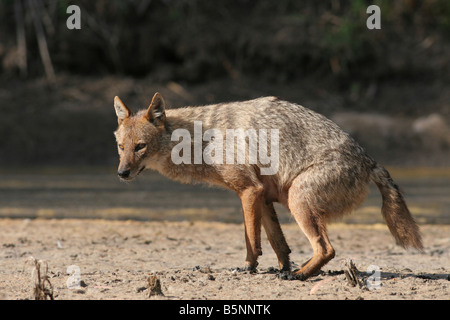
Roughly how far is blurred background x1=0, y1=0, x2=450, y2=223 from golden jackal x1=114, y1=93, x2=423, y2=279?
13482 mm

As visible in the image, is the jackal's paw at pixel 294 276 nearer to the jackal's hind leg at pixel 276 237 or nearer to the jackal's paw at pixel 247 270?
the jackal's paw at pixel 247 270

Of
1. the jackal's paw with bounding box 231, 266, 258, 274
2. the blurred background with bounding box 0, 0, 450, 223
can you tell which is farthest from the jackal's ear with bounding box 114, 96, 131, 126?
the blurred background with bounding box 0, 0, 450, 223

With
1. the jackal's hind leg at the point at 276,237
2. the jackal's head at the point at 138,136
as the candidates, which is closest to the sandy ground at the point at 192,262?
the jackal's hind leg at the point at 276,237

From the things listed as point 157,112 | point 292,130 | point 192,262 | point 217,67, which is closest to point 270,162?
point 292,130

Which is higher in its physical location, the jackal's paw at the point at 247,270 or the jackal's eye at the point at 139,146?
the jackal's eye at the point at 139,146

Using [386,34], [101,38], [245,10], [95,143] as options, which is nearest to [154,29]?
[101,38]

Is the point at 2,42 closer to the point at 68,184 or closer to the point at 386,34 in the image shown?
the point at 68,184

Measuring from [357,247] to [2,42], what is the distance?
736 inches

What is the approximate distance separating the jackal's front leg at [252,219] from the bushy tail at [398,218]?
4.22 ft

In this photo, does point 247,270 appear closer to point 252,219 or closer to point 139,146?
point 252,219

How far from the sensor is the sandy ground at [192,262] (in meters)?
6.09

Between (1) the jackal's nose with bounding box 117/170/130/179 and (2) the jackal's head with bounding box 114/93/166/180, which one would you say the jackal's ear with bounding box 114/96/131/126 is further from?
(1) the jackal's nose with bounding box 117/170/130/179

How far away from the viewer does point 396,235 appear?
7.01 metres

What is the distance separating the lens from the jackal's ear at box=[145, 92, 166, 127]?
24.5 feet
